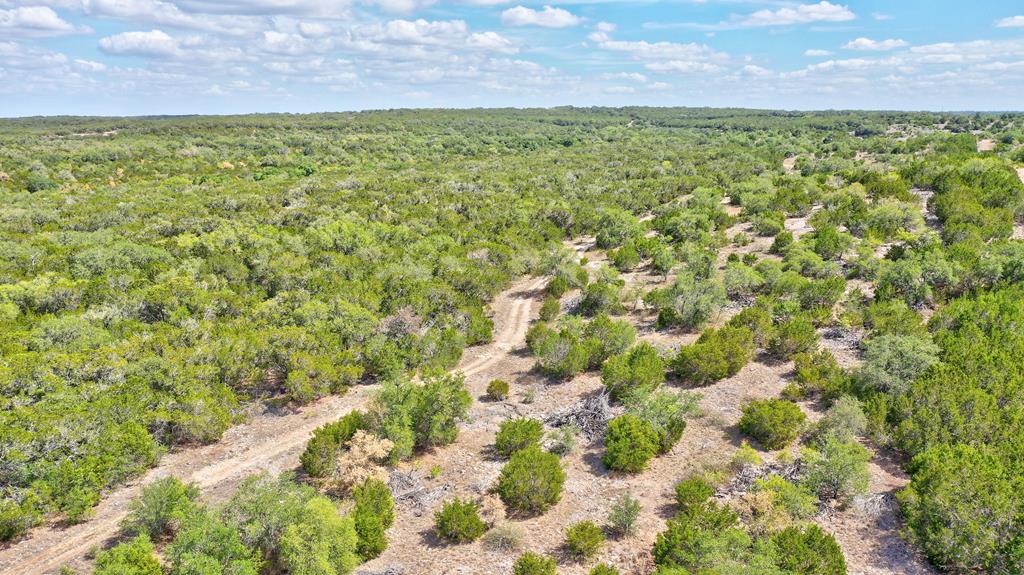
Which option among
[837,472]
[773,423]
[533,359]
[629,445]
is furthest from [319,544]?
[533,359]

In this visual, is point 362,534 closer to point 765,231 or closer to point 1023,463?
point 1023,463

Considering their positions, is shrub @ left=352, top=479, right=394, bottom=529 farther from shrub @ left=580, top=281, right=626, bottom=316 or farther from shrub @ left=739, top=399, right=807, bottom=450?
shrub @ left=580, top=281, right=626, bottom=316

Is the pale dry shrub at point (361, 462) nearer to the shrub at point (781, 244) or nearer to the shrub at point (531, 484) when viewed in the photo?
the shrub at point (531, 484)

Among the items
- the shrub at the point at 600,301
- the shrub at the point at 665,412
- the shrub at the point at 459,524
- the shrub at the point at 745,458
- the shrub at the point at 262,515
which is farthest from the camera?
the shrub at the point at 600,301

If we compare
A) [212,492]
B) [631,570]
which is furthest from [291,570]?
[631,570]

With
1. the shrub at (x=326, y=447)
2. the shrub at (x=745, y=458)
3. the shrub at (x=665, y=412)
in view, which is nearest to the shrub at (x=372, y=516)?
the shrub at (x=326, y=447)
